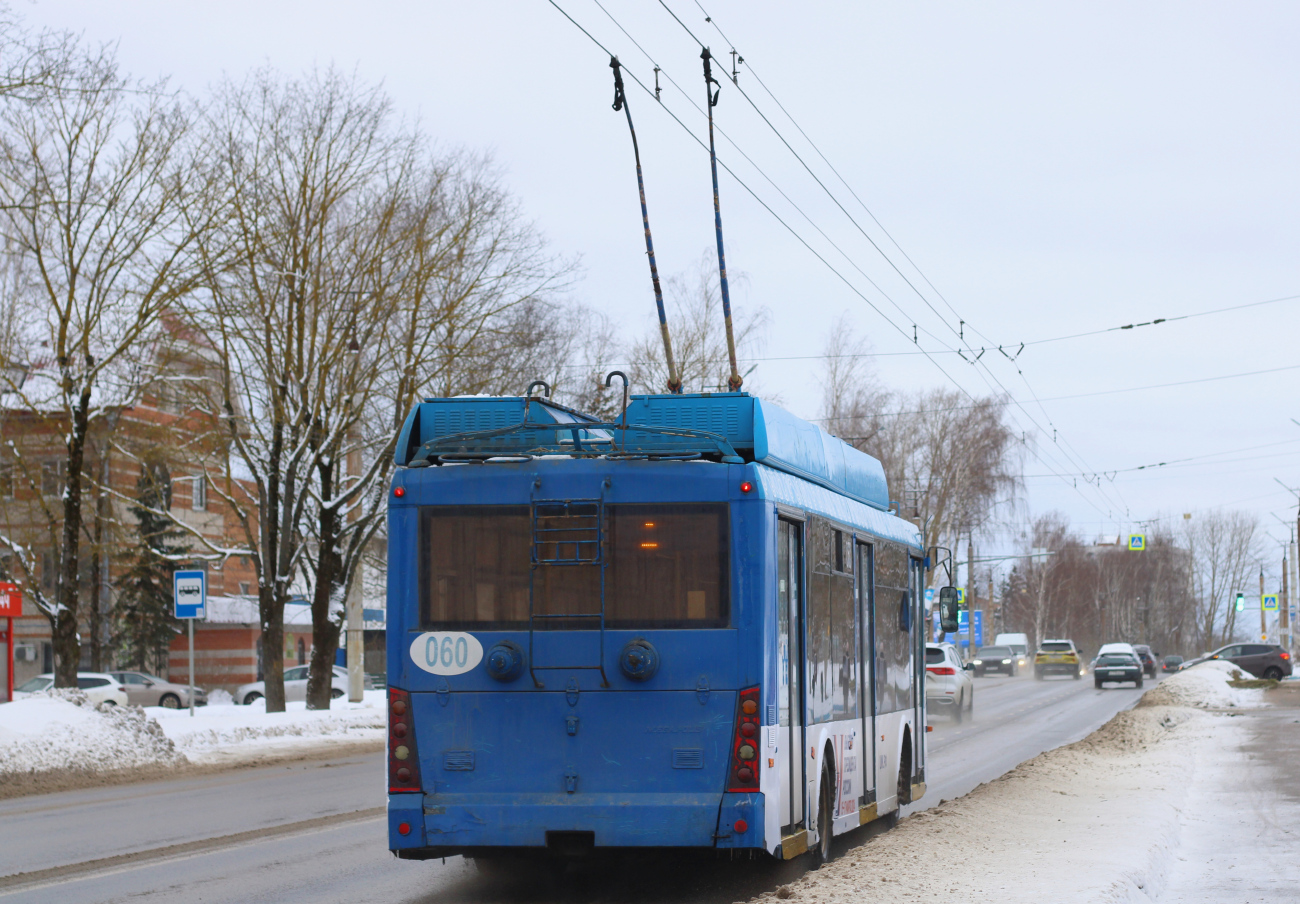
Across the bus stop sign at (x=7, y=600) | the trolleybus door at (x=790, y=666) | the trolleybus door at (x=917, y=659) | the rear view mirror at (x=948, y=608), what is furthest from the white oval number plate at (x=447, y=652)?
the bus stop sign at (x=7, y=600)

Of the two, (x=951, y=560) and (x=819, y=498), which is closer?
(x=819, y=498)

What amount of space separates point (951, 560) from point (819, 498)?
564 centimetres

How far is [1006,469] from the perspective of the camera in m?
63.5

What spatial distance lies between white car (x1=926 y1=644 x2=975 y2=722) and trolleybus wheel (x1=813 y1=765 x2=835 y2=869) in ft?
74.2

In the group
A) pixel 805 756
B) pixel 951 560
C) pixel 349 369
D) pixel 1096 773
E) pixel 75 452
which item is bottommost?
pixel 1096 773

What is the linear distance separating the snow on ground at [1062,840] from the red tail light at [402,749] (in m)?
2.18

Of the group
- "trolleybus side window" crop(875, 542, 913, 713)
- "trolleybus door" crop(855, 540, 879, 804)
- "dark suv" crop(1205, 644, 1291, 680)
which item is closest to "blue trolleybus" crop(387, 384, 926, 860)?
"trolleybus door" crop(855, 540, 879, 804)

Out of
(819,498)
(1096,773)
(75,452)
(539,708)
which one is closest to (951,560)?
(1096,773)

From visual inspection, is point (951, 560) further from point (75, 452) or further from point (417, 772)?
point (75, 452)

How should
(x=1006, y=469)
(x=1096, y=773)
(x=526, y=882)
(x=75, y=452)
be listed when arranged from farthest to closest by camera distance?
(x=1006, y=469), (x=75, y=452), (x=1096, y=773), (x=526, y=882)

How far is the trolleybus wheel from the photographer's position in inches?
400

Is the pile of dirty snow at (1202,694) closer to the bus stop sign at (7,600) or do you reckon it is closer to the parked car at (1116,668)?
the parked car at (1116,668)

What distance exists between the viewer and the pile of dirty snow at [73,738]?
63.8 ft

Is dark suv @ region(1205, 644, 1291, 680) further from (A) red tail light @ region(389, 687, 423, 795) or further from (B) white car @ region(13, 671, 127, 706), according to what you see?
(A) red tail light @ region(389, 687, 423, 795)
